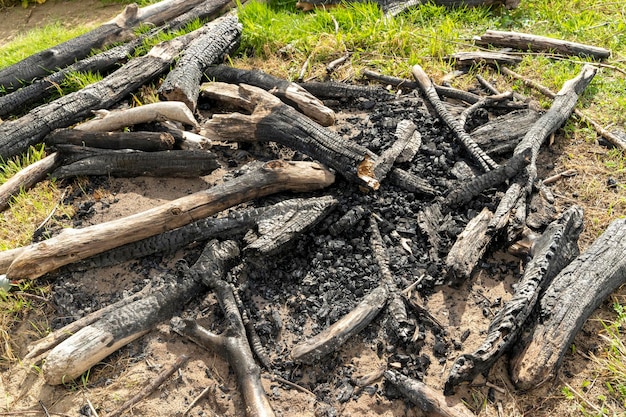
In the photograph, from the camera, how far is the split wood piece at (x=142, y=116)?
5379 mm

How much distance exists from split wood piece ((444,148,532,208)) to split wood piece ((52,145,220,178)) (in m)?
2.19

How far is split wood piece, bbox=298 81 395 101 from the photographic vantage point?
602cm

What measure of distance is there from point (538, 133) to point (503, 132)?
0.32 m

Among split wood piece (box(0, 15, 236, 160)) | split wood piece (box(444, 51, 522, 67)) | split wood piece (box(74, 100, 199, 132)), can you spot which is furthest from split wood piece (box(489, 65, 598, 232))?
split wood piece (box(0, 15, 236, 160))

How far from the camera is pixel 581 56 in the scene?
21.3 ft

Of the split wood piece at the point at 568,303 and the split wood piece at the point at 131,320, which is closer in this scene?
the split wood piece at the point at 568,303

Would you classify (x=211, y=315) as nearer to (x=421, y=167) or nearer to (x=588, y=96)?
(x=421, y=167)

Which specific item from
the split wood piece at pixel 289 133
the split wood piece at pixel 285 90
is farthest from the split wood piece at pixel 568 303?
the split wood piece at pixel 285 90

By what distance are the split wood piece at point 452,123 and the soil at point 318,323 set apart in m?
0.14

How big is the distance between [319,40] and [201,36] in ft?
4.92

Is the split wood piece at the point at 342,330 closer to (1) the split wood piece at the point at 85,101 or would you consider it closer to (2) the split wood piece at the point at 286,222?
(2) the split wood piece at the point at 286,222

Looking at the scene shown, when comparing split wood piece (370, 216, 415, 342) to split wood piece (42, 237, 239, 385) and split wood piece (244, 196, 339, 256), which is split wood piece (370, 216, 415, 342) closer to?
split wood piece (244, 196, 339, 256)

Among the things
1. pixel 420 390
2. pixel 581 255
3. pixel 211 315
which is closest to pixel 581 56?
pixel 581 255

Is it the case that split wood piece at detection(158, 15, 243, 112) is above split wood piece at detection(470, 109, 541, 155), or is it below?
above
